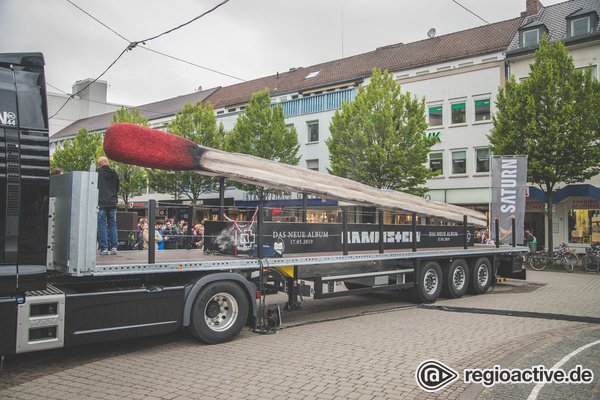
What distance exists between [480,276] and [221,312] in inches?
340

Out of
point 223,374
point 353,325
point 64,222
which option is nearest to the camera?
point 223,374

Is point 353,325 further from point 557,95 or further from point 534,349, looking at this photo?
point 557,95

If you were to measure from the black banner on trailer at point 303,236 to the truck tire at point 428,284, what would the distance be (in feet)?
2.18

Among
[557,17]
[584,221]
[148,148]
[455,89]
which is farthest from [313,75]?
[148,148]

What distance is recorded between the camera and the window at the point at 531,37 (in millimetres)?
30172

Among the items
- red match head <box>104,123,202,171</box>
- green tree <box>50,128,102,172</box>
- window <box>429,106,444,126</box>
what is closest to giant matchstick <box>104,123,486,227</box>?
red match head <box>104,123,202,171</box>

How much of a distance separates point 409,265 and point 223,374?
6.46m

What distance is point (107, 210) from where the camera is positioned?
26.9ft

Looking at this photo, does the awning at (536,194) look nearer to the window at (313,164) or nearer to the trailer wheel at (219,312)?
the window at (313,164)

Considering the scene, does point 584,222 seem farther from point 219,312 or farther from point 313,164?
point 219,312

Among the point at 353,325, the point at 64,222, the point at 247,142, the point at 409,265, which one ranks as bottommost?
the point at 353,325

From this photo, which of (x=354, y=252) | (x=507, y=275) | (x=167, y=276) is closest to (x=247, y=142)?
(x=507, y=275)

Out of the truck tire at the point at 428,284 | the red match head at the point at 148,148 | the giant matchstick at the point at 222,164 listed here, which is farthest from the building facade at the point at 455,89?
the red match head at the point at 148,148

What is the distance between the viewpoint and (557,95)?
2347 cm
